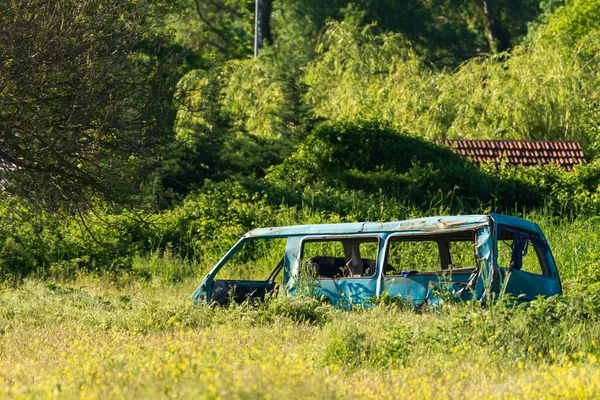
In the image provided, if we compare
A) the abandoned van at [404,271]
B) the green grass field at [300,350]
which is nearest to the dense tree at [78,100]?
the green grass field at [300,350]

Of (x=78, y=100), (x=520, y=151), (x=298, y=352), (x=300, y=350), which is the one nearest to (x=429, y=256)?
(x=78, y=100)

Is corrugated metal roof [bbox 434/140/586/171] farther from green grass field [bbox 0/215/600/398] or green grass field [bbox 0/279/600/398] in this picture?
green grass field [bbox 0/279/600/398]

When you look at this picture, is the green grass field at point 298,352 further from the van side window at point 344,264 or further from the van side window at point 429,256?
the van side window at point 429,256

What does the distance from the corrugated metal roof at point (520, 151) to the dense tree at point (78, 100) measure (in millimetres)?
13408

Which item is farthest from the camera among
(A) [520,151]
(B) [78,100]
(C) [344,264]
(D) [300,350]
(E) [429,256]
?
(A) [520,151]

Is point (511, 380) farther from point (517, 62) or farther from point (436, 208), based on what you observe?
point (517, 62)

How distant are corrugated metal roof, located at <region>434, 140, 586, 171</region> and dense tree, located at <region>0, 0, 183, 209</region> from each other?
13408 millimetres

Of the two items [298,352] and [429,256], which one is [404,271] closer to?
[298,352]

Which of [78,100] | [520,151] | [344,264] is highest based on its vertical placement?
[78,100]

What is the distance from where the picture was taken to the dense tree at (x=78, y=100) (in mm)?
14344

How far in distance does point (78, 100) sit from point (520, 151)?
16969 millimetres

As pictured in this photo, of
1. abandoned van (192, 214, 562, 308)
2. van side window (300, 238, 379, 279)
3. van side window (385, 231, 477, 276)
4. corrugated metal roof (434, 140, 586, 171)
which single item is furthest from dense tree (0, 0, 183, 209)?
corrugated metal roof (434, 140, 586, 171)

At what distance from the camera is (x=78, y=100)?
1460cm

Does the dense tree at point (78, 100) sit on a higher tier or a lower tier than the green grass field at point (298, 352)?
higher
